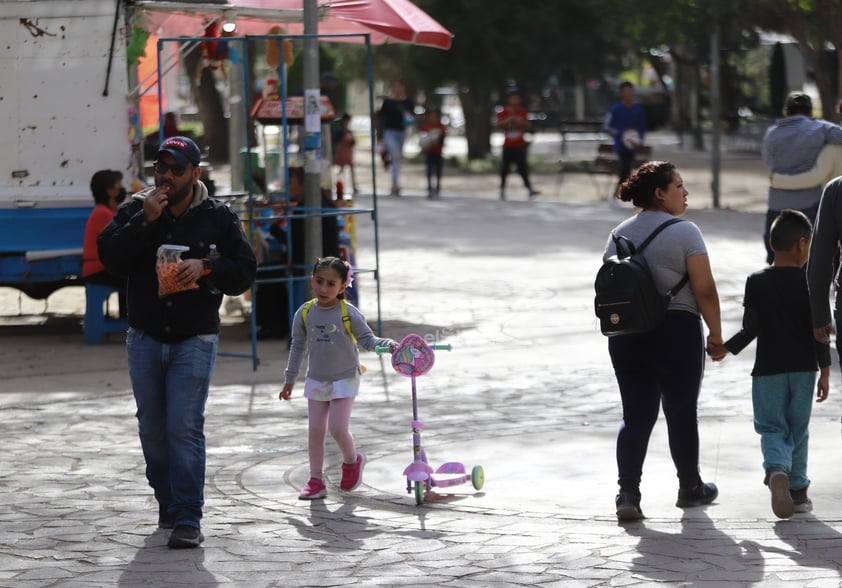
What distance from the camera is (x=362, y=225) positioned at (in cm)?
2184

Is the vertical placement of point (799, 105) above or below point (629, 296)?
above

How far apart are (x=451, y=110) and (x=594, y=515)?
5889 centimetres

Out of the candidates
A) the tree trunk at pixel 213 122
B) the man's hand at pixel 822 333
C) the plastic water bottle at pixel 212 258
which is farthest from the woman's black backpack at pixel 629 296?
the tree trunk at pixel 213 122

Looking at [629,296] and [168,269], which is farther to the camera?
[629,296]

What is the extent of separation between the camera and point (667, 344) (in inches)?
268

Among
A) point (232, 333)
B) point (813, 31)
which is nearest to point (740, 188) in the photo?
point (813, 31)

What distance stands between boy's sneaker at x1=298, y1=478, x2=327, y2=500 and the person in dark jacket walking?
33.9 inches

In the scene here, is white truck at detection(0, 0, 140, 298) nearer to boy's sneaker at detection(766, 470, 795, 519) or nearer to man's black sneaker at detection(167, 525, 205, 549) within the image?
man's black sneaker at detection(167, 525, 205, 549)

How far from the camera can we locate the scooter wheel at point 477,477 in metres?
7.40

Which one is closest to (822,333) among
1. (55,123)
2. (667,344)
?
(667,344)

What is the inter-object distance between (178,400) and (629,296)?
191 cm

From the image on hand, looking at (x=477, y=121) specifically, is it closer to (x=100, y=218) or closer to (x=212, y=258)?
(x=100, y=218)

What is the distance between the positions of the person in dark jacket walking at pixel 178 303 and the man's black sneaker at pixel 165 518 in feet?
Result: 0.49

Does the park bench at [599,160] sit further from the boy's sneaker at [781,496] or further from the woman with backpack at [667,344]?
the boy's sneaker at [781,496]
